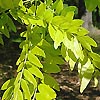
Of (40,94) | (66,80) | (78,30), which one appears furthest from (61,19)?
(66,80)

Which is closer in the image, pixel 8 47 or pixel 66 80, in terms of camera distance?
pixel 66 80

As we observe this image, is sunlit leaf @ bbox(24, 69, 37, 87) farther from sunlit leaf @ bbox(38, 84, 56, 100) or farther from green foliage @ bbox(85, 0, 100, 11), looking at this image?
green foliage @ bbox(85, 0, 100, 11)

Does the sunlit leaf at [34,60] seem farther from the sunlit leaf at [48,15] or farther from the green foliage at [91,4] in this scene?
the green foliage at [91,4]

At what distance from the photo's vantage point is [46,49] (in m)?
1.01

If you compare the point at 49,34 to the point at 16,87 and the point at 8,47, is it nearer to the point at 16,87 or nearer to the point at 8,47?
the point at 16,87

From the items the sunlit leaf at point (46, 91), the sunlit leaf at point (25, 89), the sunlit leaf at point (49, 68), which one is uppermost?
the sunlit leaf at point (49, 68)

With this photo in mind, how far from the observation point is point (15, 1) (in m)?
0.98

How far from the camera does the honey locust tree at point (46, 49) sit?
0.95 metres

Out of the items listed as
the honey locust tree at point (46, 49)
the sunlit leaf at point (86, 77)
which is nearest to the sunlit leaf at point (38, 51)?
the honey locust tree at point (46, 49)

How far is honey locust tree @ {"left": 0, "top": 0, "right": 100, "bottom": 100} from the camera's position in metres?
0.95

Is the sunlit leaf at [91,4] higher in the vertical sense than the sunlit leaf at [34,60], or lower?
higher

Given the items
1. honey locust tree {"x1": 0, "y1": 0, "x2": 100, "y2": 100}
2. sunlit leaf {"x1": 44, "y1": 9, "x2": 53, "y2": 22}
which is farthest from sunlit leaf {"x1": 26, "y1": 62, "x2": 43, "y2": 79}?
→ sunlit leaf {"x1": 44, "y1": 9, "x2": 53, "y2": 22}

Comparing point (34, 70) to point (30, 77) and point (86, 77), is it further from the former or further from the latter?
point (86, 77)

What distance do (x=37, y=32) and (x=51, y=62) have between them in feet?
0.32
